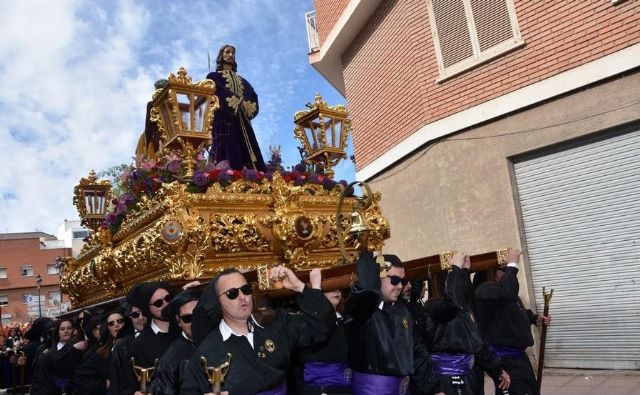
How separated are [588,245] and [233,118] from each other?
523 cm

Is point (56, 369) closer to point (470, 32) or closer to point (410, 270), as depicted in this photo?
point (410, 270)

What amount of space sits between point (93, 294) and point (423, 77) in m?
6.20

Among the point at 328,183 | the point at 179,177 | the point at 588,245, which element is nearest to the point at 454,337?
the point at 328,183

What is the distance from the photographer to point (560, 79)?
7.27 meters

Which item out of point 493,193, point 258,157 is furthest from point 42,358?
point 493,193

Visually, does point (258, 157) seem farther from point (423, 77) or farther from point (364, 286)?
point (423, 77)

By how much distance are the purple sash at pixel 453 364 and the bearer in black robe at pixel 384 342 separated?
67cm

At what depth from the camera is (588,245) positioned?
7.34 metres

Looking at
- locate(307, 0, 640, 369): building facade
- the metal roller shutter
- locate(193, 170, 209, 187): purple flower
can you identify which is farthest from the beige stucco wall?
locate(193, 170, 209, 187): purple flower

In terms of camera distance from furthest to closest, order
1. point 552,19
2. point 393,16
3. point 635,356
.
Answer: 1. point 393,16
2. point 552,19
3. point 635,356

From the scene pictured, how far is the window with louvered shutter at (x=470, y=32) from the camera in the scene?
26.6 feet

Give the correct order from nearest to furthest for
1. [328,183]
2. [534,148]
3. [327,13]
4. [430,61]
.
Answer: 1. [328,183]
2. [534,148]
3. [430,61]
4. [327,13]

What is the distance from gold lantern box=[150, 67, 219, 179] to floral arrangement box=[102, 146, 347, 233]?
0.09m

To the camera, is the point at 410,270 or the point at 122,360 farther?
the point at 122,360
